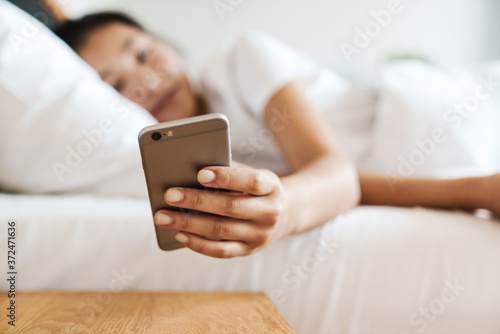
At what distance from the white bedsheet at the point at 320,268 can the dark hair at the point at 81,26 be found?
57 cm

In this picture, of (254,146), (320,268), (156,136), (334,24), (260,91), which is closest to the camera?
(156,136)

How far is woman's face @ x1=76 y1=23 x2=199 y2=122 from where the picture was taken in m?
0.93

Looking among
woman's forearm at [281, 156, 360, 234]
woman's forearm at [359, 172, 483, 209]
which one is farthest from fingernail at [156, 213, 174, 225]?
woman's forearm at [359, 172, 483, 209]

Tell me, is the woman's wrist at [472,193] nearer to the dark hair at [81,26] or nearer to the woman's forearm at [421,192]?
the woman's forearm at [421,192]

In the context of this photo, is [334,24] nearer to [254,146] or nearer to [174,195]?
[254,146]

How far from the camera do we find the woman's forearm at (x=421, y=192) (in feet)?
2.09

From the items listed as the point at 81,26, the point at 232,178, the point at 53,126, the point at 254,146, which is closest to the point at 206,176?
the point at 232,178

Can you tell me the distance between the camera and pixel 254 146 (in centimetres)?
93

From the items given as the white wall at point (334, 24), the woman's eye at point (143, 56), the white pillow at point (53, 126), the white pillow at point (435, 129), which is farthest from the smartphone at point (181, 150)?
the white wall at point (334, 24)

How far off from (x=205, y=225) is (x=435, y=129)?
0.61 m

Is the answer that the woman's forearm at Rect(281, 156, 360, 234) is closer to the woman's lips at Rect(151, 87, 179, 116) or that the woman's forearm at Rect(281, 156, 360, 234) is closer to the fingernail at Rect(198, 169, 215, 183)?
the fingernail at Rect(198, 169, 215, 183)

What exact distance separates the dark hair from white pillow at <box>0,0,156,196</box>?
0.97 feet

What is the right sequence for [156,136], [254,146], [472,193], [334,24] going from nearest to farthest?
[156,136]
[472,193]
[254,146]
[334,24]

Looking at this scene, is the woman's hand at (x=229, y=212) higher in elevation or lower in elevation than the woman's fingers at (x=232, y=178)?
lower
